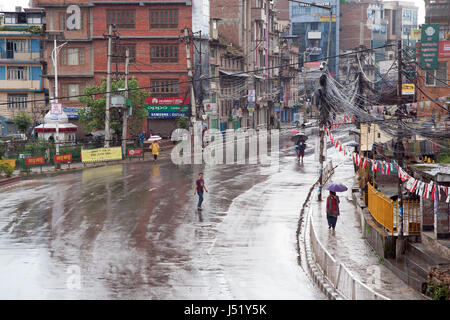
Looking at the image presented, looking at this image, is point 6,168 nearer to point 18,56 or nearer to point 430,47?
point 430,47

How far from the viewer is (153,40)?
2539 inches

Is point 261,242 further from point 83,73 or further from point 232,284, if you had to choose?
point 83,73

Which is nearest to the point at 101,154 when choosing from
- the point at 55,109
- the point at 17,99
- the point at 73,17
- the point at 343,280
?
the point at 55,109

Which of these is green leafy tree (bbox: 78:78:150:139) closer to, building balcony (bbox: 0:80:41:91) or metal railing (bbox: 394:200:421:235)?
building balcony (bbox: 0:80:41:91)

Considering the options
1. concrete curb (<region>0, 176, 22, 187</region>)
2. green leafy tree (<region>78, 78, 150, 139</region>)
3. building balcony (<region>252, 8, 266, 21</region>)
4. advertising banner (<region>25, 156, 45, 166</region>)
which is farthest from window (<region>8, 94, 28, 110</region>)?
concrete curb (<region>0, 176, 22, 187</region>)

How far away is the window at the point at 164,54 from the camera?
64.5 m

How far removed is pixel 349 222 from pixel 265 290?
10.1m

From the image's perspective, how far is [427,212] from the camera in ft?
61.7

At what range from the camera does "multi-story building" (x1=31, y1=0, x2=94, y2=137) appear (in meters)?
65.6

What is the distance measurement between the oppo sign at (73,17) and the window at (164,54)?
8167mm

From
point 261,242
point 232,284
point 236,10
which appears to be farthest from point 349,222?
point 236,10

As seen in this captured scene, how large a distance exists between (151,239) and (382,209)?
7.57 m

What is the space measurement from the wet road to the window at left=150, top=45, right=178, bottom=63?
95.0ft

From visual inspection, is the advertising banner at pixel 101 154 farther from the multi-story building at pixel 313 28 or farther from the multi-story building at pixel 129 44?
the multi-story building at pixel 313 28
